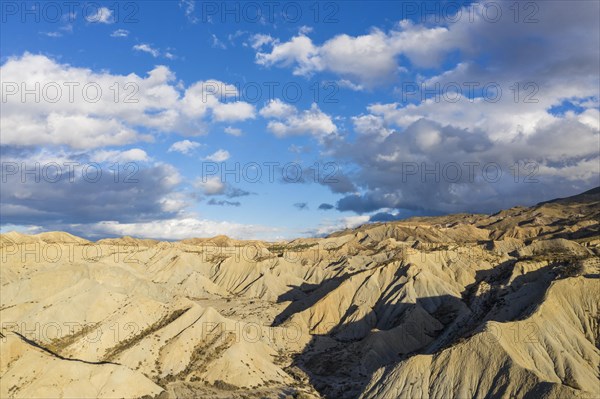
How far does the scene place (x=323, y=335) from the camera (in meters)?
85.3

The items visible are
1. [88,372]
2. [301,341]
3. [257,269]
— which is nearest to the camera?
[88,372]

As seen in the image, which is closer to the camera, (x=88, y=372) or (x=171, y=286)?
(x=88, y=372)

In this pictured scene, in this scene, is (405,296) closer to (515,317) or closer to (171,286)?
(515,317)

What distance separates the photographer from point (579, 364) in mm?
49812

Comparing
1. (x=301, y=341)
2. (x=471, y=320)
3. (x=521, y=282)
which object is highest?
(x=521, y=282)

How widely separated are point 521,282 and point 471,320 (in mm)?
10103

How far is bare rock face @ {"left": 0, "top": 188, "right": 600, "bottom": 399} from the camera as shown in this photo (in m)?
48.4

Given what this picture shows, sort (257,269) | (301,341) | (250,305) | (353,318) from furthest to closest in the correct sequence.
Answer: (257,269) < (250,305) < (353,318) < (301,341)

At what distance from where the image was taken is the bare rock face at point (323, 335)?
159ft

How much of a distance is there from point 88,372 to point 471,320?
48725 millimetres

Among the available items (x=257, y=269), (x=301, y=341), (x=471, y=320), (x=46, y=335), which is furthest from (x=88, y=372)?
(x=257, y=269)

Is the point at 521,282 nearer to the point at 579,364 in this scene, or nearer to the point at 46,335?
the point at 579,364

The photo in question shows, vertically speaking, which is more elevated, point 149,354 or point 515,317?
point 515,317

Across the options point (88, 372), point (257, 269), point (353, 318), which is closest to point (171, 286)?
point (257, 269)
